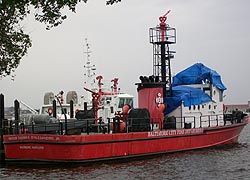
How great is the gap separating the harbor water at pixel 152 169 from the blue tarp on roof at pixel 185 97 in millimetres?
4416

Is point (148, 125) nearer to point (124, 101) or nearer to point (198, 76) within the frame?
point (198, 76)

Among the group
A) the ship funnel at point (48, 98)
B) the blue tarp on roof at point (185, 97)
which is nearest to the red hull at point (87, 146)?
the blue tarp on roof at point (185, 97)

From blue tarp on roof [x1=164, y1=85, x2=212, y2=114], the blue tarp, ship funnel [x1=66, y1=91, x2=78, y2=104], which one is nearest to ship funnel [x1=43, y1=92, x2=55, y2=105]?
ship funnel [x1=66, y1=91, x2=78, y2=104]

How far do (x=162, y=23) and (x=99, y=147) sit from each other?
11.0 metres

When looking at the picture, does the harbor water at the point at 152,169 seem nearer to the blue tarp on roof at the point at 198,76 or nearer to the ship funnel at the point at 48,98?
the blue tarp on roof at the point at 198,76

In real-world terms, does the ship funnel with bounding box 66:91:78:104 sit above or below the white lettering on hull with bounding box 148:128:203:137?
above

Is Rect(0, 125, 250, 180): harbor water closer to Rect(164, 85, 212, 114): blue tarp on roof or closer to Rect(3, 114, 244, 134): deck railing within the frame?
Rect(3, 114, 244, 134): deck railing

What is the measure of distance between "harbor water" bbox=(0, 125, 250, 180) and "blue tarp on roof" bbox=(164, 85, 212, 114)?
14.5 ft

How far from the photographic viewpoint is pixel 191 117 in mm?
27578

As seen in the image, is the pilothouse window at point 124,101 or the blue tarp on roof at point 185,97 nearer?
the blue tarp on roof at point 185,97

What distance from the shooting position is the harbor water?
1731cm

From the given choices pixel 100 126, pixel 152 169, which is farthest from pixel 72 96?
pixel 152 169

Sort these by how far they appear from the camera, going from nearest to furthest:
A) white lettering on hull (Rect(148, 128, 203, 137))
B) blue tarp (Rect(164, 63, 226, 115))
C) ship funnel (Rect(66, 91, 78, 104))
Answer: white lettering on hull (Rect(148, 128, 203, 137)), blue tarp (Rect(164, 63, 226, 115)), ship funnel (Rect(66, 91, 78, 104))

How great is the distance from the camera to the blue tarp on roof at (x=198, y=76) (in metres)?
29.3
